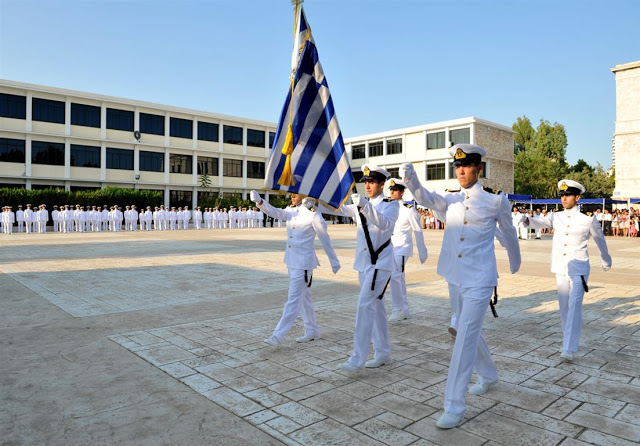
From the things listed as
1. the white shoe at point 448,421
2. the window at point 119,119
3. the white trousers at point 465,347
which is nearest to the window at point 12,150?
the window at point 119,119

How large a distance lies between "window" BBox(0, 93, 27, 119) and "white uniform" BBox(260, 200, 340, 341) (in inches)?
1724

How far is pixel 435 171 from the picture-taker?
2138 inches

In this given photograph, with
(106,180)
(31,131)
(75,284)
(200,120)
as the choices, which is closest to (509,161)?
(200,120)

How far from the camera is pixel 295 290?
557 cm

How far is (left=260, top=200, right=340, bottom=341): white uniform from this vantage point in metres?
5.53

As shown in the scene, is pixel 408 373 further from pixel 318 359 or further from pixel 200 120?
pixel 200 120

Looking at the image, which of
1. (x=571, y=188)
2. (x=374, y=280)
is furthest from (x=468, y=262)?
(x=571, y=188)

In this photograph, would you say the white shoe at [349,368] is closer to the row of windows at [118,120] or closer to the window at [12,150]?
the window at [12,150]

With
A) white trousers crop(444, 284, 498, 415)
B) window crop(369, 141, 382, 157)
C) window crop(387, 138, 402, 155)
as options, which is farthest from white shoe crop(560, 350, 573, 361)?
window crop(369, 141, 382, 157)

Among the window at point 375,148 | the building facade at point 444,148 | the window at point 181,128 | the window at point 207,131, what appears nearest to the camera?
the window at point 181,128

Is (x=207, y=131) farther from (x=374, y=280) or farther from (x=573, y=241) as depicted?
(x=374, y=280)

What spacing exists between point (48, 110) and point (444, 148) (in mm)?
40501

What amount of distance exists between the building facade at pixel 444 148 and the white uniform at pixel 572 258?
4555 cm

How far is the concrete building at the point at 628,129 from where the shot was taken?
44.6 meters
